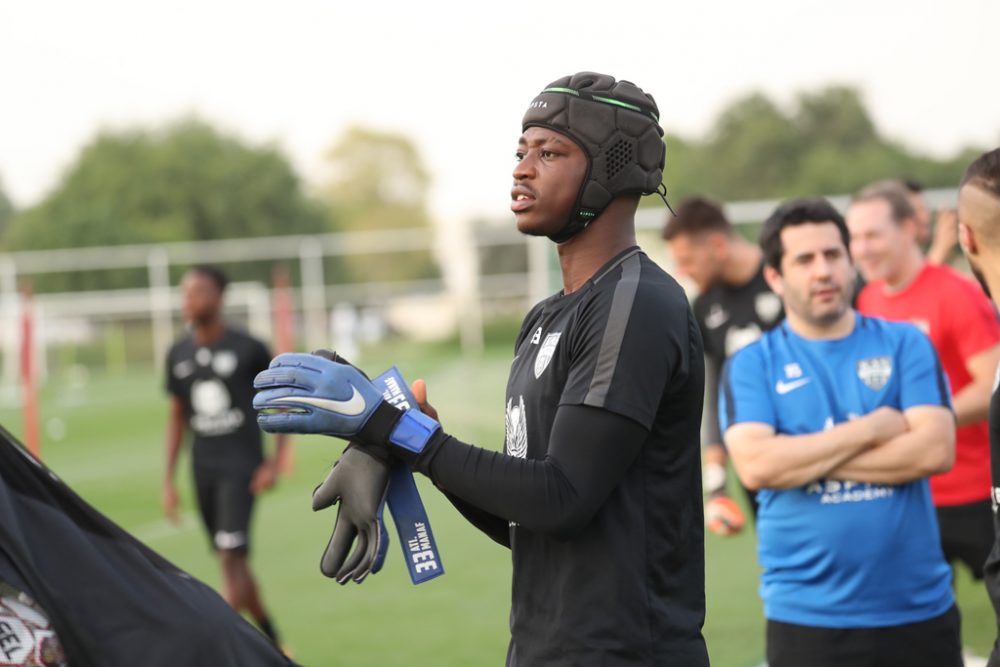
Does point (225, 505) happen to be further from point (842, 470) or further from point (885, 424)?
point (885, 424)

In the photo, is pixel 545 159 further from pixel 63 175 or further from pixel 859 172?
pixel 63 175

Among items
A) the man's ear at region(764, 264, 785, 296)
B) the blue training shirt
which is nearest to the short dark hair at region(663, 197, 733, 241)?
the man's ear at region(764, 264, 785, 296)

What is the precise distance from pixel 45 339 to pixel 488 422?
767 inches

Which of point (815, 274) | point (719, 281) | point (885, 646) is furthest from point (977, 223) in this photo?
point (719, 281)

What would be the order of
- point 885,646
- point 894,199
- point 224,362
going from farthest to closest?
point 224,362
point 894,199
point 885,646

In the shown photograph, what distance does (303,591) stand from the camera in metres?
8.95

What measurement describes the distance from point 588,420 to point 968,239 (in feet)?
4.08

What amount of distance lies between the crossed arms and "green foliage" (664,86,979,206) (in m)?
50.1

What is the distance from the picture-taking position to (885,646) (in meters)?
3.80

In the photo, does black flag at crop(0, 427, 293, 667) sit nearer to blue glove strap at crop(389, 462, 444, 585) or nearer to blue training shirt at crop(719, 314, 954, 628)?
blue glove strap at crop(389, 462, 444, 585)

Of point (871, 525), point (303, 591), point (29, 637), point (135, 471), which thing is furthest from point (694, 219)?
point (135, 471)

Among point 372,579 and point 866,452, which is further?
point 372,579

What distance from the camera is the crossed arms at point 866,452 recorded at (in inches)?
152

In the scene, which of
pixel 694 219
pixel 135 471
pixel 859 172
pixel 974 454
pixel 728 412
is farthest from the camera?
pixel 859 172
